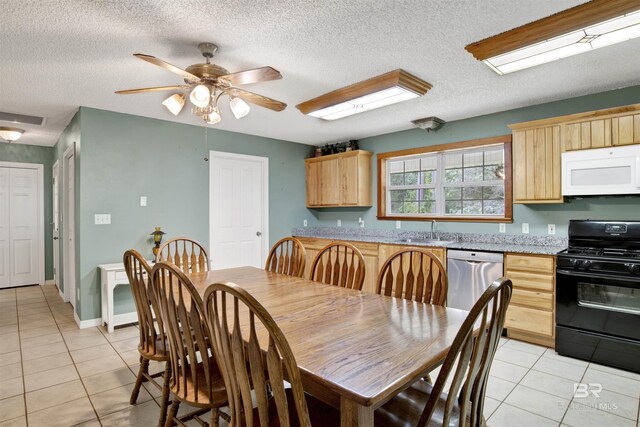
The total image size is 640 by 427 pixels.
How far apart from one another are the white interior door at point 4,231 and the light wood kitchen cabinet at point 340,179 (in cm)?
484

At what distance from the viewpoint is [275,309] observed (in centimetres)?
176

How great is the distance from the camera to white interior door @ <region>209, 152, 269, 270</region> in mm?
4730

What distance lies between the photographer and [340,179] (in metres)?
5.25

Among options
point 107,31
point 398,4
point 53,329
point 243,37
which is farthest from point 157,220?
point 398,4

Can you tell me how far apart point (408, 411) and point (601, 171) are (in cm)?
289

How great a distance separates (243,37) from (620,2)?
210 cm

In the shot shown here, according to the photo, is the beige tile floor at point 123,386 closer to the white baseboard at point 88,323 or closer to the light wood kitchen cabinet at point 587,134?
the white baseboard at point 88,323

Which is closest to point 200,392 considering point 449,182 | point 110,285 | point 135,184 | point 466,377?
point 466,377

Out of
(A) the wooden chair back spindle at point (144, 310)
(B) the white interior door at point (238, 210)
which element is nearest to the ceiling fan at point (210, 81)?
(A) the wooden chair back spindle at point (144, 310)

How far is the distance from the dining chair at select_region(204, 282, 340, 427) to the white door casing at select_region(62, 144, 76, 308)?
378 centimetres

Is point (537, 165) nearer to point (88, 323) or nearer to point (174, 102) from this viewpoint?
point (174, 102)

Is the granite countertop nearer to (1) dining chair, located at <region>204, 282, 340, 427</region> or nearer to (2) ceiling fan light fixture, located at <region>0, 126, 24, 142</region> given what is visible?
(1) dining chair, located at <region>204, 282, 340, 427</region>

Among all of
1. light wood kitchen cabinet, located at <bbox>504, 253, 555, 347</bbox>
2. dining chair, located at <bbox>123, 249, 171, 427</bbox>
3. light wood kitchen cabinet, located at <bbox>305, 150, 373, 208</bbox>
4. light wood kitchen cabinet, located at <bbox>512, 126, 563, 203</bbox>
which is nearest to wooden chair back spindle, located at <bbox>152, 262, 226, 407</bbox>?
dining chair, located at <bbox>123, 249, 171, 427</bbox>

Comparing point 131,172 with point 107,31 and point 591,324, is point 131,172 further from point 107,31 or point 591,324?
point 591,324
